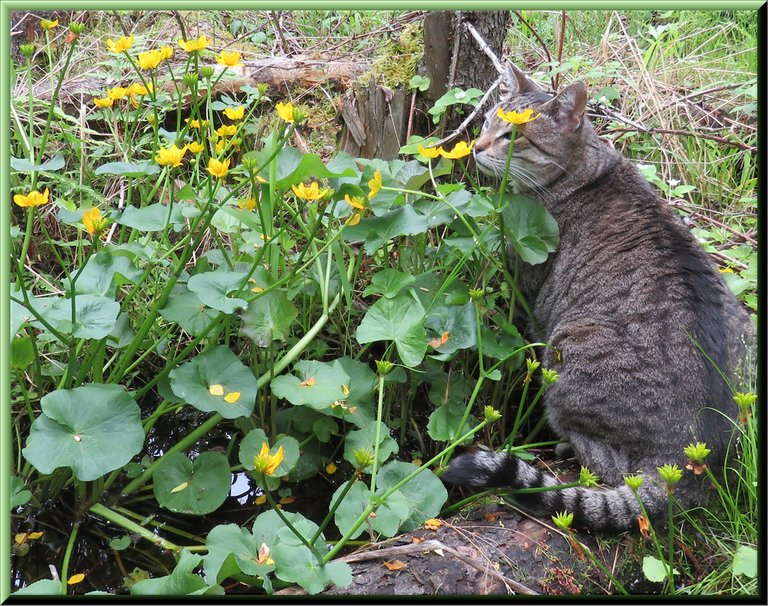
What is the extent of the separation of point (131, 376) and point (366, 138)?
1500mm

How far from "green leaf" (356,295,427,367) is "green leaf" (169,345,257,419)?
0.40 meters

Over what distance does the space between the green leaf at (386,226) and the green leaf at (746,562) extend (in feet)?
4.63

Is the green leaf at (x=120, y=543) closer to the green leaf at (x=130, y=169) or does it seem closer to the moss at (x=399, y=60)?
the green leaf at (x=130, y=169)

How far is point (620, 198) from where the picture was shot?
3086mm

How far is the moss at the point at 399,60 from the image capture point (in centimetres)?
358

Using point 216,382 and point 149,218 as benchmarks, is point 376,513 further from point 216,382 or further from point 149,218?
point 149,218

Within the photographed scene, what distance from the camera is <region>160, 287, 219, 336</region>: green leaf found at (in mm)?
2324

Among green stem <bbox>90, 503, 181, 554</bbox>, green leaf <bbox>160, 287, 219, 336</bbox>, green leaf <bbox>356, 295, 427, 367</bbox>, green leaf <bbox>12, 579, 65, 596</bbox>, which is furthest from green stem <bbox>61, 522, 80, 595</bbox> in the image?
green leaf <bbox>356, 295, 427, 367</bbox>

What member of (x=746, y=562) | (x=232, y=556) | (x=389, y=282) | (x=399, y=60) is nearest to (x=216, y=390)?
(x=232, y=556)

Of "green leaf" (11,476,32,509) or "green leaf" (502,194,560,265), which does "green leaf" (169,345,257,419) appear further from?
"green leaf" (502,194,560,265)

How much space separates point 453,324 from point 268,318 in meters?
0.69

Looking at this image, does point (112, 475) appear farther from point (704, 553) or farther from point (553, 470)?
point (704, 553)

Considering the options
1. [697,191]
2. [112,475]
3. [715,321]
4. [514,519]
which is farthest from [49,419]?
[697,191]

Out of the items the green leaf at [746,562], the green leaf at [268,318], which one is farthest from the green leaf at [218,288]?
the green leaf at [746,562]
